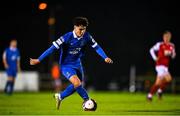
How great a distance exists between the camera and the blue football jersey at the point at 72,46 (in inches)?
623

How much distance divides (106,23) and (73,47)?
2208 inches

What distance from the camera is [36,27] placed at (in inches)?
2857

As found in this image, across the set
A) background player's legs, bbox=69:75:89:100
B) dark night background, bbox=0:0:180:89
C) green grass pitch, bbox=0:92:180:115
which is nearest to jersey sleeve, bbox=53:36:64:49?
background player's legs, bbox=69:75:89:100

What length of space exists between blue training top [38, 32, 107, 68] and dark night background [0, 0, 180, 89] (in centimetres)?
4714

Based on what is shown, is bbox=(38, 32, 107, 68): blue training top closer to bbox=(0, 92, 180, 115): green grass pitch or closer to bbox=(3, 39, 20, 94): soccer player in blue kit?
bbox=(0, 92, 180, 115): green grass pitch

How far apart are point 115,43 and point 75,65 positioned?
5266cm

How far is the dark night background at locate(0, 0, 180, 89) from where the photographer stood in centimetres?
6688

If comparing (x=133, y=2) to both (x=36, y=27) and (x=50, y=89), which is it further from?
(x=50, y=89)

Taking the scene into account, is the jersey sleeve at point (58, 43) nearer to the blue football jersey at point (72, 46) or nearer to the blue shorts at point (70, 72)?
the blue football jersey at point (72, 46)

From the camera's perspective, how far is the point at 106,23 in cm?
7188

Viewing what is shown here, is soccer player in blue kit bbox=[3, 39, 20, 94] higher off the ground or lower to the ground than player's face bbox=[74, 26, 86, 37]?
lower

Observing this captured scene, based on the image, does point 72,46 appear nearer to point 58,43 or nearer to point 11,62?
point 58,43

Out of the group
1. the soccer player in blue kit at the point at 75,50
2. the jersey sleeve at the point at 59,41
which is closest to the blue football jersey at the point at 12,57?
the soccer player in blue kit at the point at 75,50

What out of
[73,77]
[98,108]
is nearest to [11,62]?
[98,108]
